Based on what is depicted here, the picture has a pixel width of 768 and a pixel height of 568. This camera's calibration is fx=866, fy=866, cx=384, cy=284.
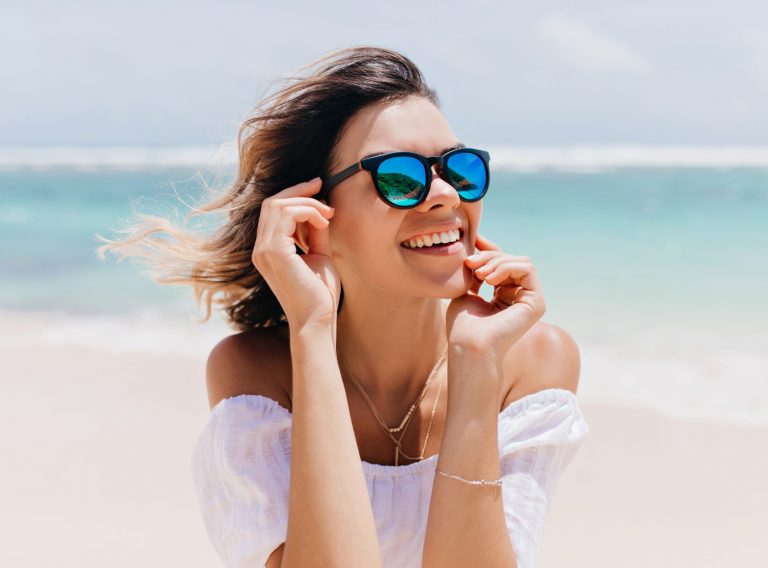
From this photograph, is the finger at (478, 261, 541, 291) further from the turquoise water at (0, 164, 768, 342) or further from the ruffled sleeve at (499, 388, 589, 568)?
the turquoise water at (0, 164, 768, 342)

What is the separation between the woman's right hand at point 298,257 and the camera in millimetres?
2545

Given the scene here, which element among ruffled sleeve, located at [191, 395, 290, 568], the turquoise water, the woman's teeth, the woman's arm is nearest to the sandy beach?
the turquoise water

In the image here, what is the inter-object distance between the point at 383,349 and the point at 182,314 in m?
6.22

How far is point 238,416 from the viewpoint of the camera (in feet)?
9.17

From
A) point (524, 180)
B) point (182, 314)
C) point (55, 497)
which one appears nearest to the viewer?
point (55, 497)

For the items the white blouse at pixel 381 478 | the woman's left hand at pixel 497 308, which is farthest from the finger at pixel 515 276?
the white blouse at pixel 381 478

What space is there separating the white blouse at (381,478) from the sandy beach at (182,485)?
160 cm

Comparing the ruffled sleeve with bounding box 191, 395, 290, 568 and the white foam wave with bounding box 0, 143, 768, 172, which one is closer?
the ruffled sleeve with bounding box 191, 395, 290, 568

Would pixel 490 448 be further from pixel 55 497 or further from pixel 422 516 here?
pixel 55 497

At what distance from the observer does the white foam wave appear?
35.3 m

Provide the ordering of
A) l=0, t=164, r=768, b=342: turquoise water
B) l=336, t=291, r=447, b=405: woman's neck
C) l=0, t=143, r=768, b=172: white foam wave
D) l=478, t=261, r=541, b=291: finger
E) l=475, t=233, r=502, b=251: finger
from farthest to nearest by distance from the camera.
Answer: l=0, t=143, r=768, b=172: white foam wave
l=0, t=164, r=768, b=342: turquoise water
l=336, t=291, r=447, b=405: woman's neck
l=475, t=233, r=502, b=251: finger
l=478, t=261, r=541, b=291: finger

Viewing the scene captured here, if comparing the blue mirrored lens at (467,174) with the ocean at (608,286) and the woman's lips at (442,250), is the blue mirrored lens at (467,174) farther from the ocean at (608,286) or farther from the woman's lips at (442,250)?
the ocean at (608,286)

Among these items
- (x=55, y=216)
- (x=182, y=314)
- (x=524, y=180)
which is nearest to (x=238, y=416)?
(x=182, y=314)

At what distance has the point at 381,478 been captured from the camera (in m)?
2.95
